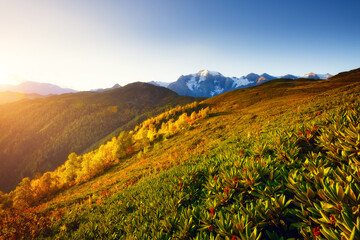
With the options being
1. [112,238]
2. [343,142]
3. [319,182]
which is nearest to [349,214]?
[319,182]

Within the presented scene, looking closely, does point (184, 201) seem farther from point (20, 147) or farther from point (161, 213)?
point (20, 147)

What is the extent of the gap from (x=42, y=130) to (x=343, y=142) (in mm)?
228950

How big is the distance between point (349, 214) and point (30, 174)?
179066 millimetres

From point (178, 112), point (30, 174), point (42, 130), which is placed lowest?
point (30, 174)

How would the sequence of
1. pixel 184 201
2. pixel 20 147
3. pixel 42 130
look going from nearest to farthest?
pixel 184 201
pixel 20 147
pixel 42 130

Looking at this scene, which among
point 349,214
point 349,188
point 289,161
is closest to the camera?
point 349,214

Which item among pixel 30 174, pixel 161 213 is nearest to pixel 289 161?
pixel 161 213

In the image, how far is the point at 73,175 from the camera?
3691 cm

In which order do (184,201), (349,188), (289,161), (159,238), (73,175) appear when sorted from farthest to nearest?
(73,175)
(184,201)
(289,161)
(159,238)
(349,188)

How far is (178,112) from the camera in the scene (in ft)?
221

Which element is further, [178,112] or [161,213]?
[178,112]

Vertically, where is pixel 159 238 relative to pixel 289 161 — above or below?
below

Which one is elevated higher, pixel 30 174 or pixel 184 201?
pixel 184 201

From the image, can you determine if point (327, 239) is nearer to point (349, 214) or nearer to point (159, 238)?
point (349, 214)
